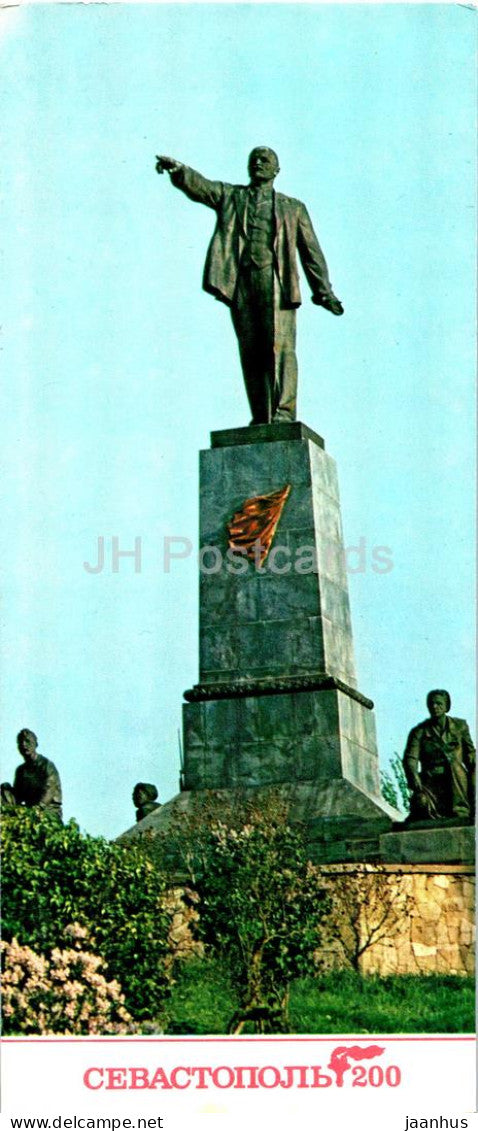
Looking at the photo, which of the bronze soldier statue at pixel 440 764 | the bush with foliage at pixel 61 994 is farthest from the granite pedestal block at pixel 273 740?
the bush with foliage at pixel 61 994

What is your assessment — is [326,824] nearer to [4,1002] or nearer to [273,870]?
[273,870]

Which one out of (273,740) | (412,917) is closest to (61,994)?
(412,917)

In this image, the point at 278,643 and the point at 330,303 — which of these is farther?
the point at 330,303

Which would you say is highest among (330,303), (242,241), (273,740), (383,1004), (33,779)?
(242,241)

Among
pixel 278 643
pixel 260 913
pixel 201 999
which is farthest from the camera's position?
pixel 278 643

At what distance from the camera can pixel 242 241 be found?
24.2 meters

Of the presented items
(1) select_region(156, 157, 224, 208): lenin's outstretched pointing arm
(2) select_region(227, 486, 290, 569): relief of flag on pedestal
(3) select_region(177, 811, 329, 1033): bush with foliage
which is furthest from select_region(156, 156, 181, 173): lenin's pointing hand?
(3) select_region(177, 811, 329, 1033): bush with foliage

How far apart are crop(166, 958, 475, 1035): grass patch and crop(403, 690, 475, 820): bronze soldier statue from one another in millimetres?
1385

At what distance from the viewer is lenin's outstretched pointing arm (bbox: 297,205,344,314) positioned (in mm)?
24109

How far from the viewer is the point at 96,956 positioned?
21219mm

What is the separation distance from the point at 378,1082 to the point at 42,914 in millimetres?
2691

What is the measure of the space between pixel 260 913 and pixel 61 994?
1517 millimetres

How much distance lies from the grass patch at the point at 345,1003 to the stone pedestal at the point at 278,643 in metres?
1.43

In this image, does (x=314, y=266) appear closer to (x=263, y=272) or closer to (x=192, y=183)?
(x=263, y=272)
